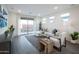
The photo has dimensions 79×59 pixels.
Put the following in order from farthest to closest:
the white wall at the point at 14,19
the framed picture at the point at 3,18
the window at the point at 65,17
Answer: the window at the point at 65,17 → the white wall at the point at 14,19 → the framed picture at the point at 3,18

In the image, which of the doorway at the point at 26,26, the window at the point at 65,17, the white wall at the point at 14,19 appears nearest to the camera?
the white wall at the point at 14,19

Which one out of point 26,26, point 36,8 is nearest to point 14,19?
point 26,26

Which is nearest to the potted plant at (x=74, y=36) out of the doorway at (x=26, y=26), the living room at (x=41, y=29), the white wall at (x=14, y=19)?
the living room at (x=41, y=29)

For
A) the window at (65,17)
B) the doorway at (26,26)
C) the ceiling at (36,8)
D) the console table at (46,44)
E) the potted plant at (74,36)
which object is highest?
the ceiling at (36,8)

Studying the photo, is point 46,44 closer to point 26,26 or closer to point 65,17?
point 26,26

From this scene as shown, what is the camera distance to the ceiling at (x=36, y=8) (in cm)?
219

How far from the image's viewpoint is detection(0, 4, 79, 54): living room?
2238 millimetres

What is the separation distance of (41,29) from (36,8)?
26.7 inches

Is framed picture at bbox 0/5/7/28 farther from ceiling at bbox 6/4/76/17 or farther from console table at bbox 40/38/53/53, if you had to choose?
console table at bbox 40/38/53/53

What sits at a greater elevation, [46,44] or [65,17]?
[65,17]

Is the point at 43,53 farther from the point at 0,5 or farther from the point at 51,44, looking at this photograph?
the point at 0,5

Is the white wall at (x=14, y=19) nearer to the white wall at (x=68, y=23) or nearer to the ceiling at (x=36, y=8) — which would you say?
the ceiling at (x=36, y=8)

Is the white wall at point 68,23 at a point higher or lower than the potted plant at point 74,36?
higher

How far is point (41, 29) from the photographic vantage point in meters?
2.52
